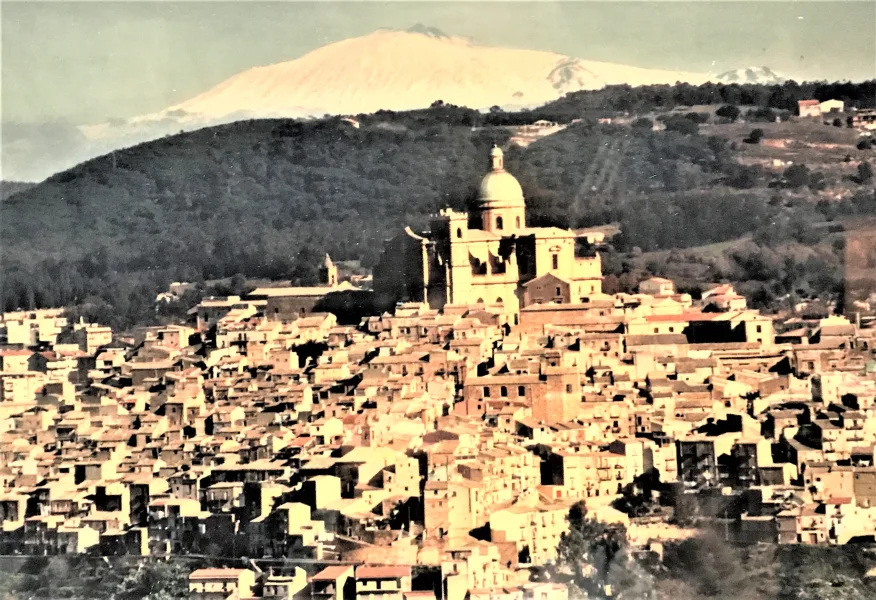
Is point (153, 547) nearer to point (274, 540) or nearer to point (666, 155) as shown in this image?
point (274, 540)

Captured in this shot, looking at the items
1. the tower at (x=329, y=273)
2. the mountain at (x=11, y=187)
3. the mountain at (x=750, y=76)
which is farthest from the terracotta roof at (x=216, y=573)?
the mountain at (x=11, y=187)

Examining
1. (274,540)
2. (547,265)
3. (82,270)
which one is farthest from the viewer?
(82,270)

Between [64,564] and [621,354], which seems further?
[621,354]

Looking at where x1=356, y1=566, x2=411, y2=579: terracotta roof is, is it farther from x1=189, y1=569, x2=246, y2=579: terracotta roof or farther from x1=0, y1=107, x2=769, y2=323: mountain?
x1=0, y1=107, x2=769, y2=323: mountain

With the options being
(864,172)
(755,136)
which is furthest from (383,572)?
(755,136)

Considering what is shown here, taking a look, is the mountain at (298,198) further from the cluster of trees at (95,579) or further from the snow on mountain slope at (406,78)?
the cluster of trees at (95,579)

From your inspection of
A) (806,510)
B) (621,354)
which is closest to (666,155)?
(621,354)

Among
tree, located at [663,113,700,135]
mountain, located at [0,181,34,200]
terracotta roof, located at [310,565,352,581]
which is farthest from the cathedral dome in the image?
terracotta roof, located at [310,565,352,581]
